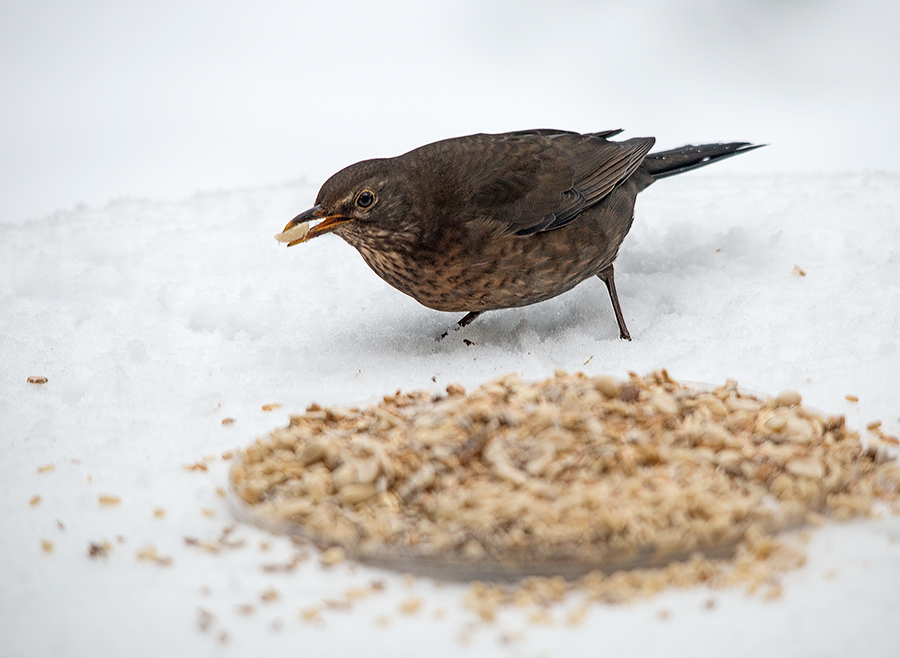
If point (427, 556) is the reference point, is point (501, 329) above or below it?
above

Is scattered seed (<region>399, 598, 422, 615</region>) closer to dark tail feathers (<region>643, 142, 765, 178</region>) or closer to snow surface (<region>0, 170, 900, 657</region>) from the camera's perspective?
snow surface (<region>0, 170, 900, 657</region>)

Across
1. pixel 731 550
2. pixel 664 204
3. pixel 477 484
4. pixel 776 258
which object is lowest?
pixel 731 550

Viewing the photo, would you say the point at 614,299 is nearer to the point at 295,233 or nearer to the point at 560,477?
the point at 295,233

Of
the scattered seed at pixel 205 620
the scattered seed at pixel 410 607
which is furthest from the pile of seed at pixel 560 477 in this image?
the scattered seed at pixel 205 620

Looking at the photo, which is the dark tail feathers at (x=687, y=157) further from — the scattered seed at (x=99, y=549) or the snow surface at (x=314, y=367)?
the scattered seed at (x=99, y=549)

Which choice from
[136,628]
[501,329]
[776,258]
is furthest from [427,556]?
[776,258]

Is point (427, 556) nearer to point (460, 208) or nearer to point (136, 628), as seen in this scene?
point (136, 628)
